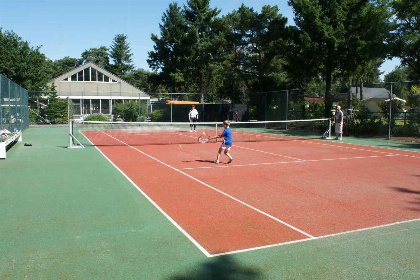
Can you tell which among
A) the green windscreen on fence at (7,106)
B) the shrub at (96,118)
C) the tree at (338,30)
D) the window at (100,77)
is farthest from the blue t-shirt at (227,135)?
the window at (100,77)

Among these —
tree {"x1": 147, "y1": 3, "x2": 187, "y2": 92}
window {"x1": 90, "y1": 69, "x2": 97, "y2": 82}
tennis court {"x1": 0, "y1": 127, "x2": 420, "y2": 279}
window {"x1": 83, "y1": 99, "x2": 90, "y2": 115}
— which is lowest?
tennis court {"x1": 0, "y1": 127, "x2": 420, "y2": 279}

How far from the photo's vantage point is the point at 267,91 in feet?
112

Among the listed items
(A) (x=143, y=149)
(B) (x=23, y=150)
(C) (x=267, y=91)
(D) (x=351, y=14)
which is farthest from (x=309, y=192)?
(C) (x=267, y=91)

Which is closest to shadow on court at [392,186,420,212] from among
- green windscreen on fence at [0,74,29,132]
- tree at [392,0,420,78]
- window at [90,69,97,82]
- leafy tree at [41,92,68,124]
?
green windscreen on fence at [0,74,29,132]

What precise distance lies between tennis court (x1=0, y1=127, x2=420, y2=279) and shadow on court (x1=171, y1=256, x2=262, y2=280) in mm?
12

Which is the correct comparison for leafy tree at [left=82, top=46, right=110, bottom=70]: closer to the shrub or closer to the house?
the house

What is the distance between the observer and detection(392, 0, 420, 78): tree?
72.5 feet

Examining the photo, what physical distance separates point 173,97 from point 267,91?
395 inches

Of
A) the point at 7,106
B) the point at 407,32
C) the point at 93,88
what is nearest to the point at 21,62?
the point at 93,88

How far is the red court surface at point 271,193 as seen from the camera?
5.82 m

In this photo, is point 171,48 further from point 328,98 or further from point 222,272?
point 222,272

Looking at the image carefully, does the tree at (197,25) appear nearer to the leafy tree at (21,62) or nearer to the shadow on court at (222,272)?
the leafy tree at (21,62)

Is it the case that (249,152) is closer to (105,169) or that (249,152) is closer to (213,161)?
(213,161)

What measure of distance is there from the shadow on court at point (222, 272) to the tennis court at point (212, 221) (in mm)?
12
